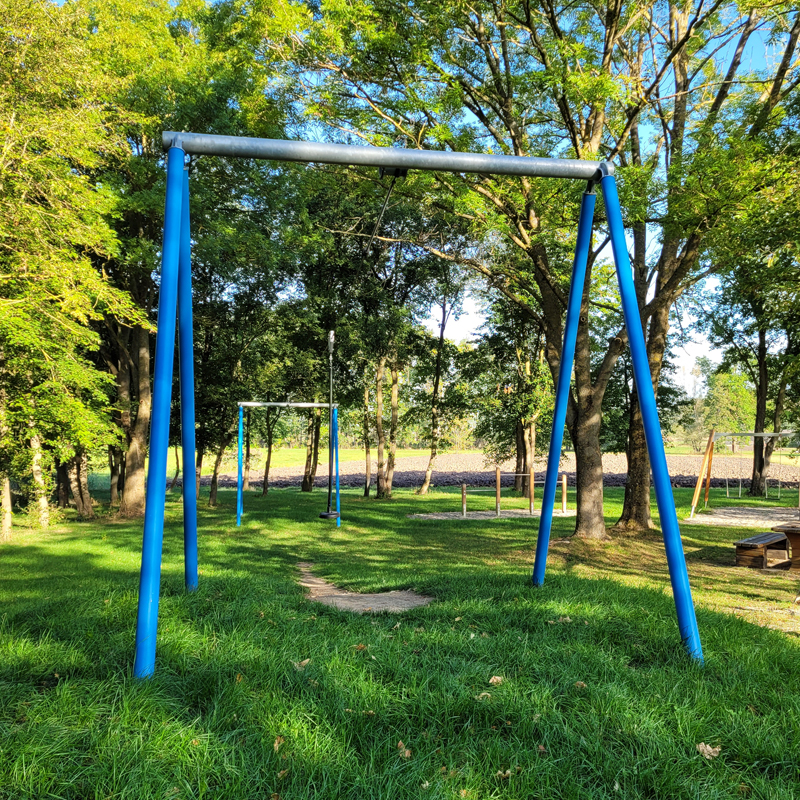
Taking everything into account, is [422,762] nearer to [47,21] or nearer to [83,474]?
[47,21]

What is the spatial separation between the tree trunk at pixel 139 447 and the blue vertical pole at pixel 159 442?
546 inches

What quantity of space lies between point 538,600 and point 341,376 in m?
19.5

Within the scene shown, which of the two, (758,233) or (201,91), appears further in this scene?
(201,91)

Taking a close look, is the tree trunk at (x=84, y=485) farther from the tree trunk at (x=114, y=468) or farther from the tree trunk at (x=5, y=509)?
the tree trunk at (x=5, y=509)

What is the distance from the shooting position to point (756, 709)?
10.7 feet

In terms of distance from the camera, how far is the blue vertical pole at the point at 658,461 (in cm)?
406

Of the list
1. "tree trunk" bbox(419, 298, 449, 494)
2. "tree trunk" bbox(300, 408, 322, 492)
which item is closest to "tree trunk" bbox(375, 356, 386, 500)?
"tree trunk" bbox(419, 298, 449, 494)

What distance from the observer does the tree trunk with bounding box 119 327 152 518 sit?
16.9 m

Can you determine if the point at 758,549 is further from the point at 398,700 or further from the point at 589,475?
the point at 398,700

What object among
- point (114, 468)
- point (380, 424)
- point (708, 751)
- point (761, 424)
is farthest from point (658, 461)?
point (761, 424)

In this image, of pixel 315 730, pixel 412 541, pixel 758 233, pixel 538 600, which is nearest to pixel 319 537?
pixel 412 541

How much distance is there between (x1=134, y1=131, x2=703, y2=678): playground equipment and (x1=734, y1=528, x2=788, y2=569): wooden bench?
23.3ft

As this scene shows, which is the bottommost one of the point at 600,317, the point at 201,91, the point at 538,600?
the point at 538,600

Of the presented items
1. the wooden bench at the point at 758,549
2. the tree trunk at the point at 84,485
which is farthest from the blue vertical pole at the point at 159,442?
the tree trunk at the point at 84,485
